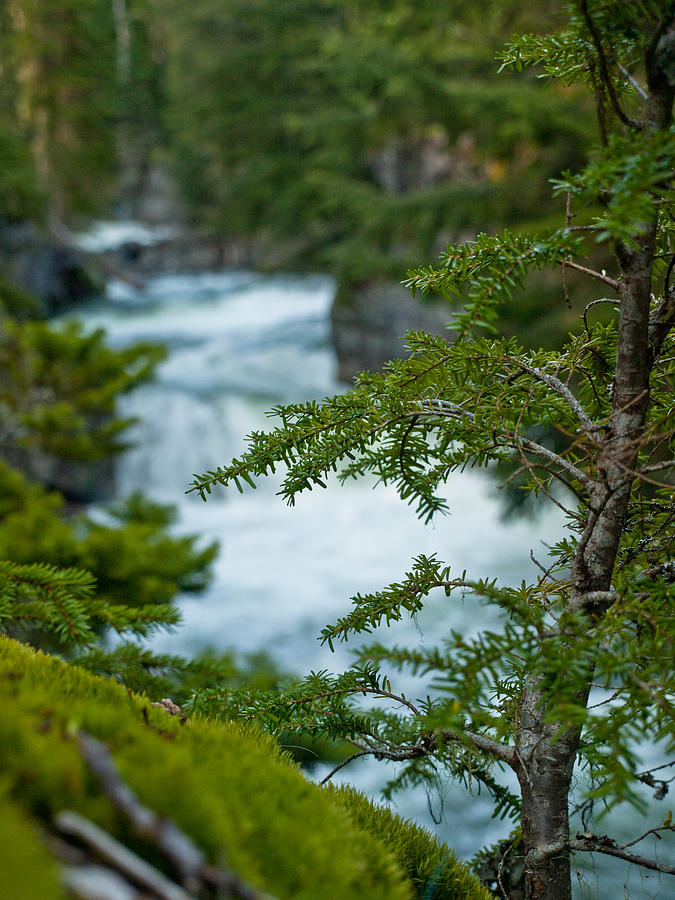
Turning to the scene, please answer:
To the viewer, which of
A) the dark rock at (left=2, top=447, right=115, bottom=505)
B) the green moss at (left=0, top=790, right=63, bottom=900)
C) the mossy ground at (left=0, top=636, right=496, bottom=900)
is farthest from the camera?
the dark rock at (left=2, top=447, right=115, bottom=505)

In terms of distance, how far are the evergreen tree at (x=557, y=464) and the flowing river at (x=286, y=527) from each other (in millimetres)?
1021

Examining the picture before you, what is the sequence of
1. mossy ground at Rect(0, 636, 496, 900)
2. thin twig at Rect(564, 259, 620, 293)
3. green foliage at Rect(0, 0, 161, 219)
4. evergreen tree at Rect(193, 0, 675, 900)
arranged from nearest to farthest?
mossy ground at Rect(0, 636, 496, 900) → evergreen tree at Rect(193, 0, 675, 900) → thin twig at Rect(564, 259, 620, 293) → green foliage at Rect(0, 0, 161, 219)

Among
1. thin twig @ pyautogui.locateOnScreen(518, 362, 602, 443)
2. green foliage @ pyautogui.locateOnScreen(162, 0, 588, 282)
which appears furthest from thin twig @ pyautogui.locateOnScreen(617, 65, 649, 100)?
green foliage @ pyautogui.locateOnScreen(162, 0, 588, 282)

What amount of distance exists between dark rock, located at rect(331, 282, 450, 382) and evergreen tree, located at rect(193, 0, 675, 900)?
812 cm

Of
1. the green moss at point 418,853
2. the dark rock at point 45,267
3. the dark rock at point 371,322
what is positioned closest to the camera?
the green moss at point 418,853

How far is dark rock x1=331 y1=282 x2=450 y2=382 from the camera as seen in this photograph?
9.66m

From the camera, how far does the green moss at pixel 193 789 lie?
63 cm

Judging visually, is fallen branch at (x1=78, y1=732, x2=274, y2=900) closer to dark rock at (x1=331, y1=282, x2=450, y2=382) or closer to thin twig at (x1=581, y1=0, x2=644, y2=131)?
thin twig at (x1=581, y1=0, x2=644, y2=131)

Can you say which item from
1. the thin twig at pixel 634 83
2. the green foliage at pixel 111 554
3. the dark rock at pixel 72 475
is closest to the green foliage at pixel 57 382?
the green foliage at pixel 111 554

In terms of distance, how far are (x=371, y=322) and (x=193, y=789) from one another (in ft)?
32.8

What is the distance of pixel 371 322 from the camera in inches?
407

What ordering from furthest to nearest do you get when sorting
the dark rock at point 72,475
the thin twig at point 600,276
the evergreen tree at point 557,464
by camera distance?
the dark rock at point 72,475, the thin twig at point 600,276, the evergreen tree at point 557,464

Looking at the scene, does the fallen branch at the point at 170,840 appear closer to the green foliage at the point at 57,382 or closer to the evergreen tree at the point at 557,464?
the evergreen tree at the point at 557,464

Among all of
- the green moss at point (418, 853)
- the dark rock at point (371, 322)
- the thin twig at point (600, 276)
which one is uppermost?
the dark rock at point (371, 322)
